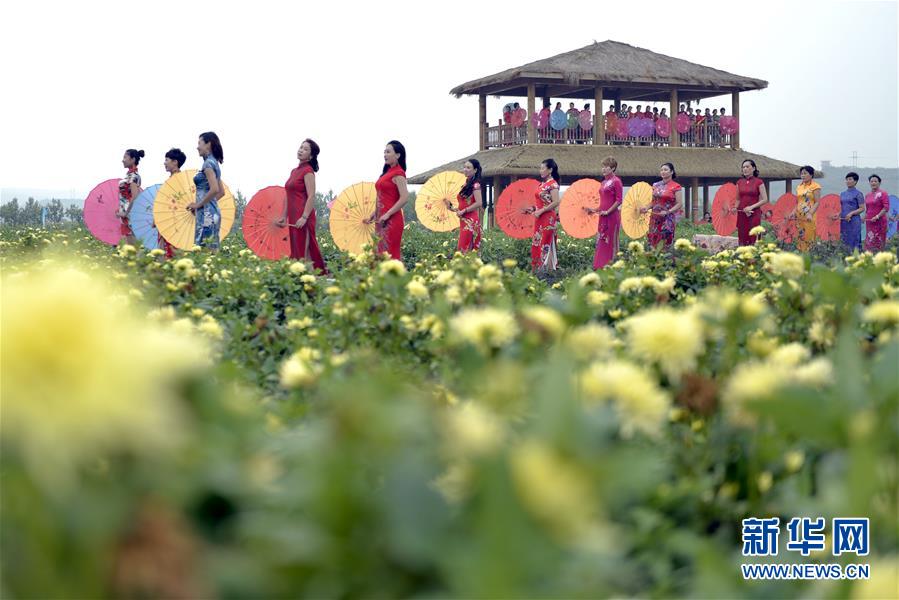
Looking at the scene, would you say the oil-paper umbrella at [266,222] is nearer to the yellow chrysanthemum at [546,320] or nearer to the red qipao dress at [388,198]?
the red qipao dress at [388,198]

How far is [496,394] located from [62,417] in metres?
0.65

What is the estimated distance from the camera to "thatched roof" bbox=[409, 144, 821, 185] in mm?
21453

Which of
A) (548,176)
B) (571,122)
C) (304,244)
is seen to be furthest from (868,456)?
(571,122)

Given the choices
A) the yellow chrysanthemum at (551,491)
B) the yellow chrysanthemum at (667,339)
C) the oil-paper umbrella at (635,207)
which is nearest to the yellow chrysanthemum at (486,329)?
the yellow chrysanthemum at (667,339)

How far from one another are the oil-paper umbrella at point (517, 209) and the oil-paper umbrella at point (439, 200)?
0.94m

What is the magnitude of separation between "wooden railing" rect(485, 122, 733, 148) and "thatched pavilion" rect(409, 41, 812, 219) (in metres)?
0.02

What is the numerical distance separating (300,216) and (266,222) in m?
0.35

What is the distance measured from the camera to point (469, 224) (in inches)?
393

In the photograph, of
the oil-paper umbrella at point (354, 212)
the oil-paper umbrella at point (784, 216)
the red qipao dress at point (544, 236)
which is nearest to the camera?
the oil-paper umbrella at point (354, 212)

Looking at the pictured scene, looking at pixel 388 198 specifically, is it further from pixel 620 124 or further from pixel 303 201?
pixel 620 124

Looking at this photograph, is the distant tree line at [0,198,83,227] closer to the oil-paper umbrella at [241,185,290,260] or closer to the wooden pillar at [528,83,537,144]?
the wooden pillar at [528,83,537,144]

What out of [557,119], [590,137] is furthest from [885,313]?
[590,137]

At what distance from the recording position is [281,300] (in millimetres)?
4812

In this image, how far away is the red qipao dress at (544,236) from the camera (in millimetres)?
10586
